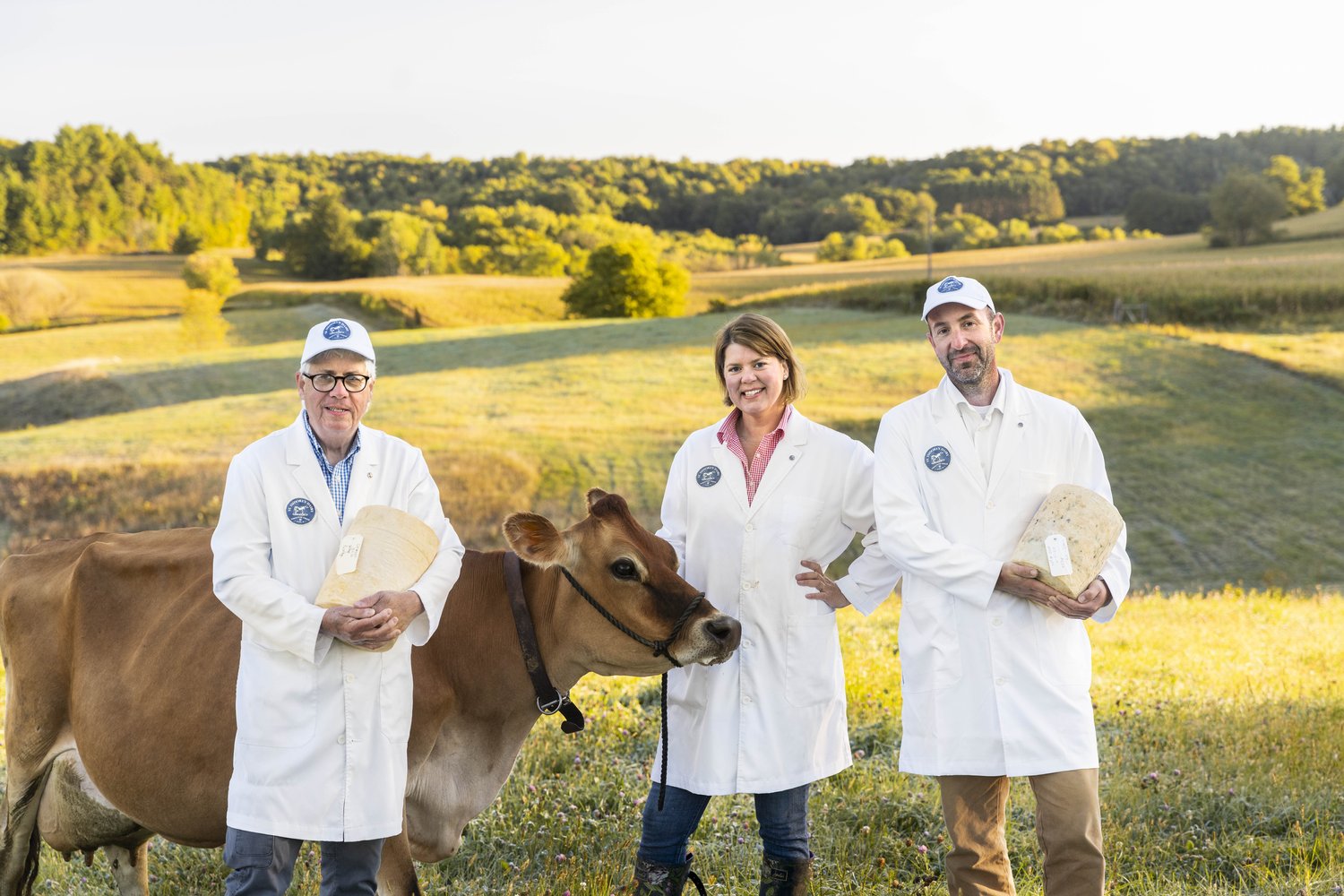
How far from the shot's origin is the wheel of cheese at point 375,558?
3.97 metres

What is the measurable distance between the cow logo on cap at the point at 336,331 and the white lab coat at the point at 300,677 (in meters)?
0.38

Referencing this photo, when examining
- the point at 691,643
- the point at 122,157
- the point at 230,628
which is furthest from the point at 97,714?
the point at 122,157

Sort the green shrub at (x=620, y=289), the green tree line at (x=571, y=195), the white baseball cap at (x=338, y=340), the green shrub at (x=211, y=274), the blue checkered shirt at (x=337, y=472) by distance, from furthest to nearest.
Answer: the green tree line at (x=571, y=195) → the green shrub at (x=211, y=274) → the green shrub at (x=620, y=289) → the blue checkered shirt at (x=337, y=472) → the white baseball cap at (x=338, y=340)

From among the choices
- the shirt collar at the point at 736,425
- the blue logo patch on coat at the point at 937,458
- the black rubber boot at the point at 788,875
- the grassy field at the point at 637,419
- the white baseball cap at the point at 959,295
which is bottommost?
the grassy field at the point at 637,419

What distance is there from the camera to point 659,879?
4723 mm

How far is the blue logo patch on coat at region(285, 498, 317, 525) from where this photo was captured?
13.4 feet

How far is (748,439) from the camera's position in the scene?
4957mm

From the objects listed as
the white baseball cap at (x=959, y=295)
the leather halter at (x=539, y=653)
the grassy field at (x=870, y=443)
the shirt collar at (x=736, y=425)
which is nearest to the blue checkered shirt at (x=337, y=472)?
the leather halter at (x=539, y=653)

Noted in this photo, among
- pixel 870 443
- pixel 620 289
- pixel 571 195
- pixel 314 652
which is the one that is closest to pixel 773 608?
pixel 314 652

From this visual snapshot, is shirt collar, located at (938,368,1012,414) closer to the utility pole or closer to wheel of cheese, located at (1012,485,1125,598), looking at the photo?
wheel of cheese, located at (1012,485,1125,598)

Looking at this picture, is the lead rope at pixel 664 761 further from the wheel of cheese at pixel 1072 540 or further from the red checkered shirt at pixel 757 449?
the wheel of cheese at pixel 1072 540

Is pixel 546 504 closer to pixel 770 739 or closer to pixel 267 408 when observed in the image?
pixel 267 408

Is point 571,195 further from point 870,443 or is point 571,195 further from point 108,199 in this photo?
point 870,443

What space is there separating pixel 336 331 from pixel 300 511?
69 centimetres
